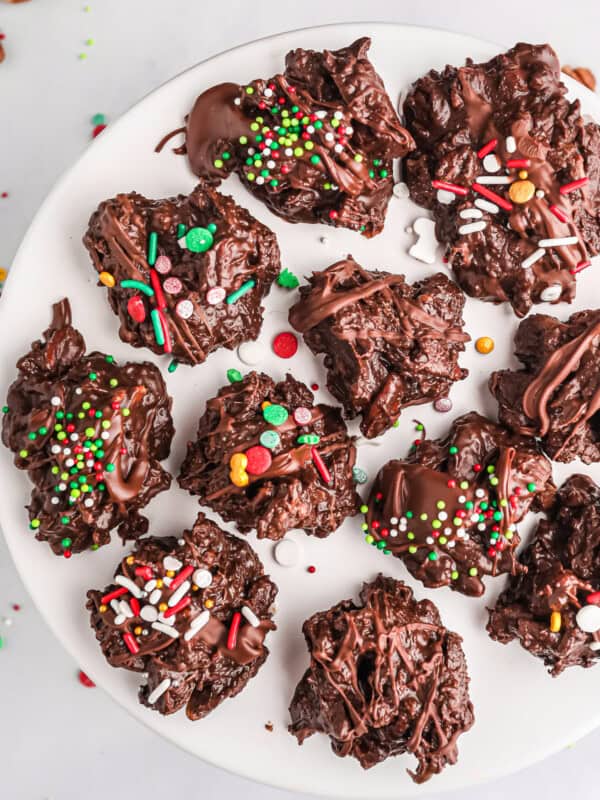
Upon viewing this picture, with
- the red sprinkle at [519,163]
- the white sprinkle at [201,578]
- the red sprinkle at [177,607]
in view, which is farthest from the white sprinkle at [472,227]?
the red sprinkle at [177,607]

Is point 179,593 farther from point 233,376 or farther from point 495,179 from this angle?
point 495,179

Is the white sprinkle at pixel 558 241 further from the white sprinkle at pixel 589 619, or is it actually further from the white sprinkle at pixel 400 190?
the white sprinkle at pixel 589 619

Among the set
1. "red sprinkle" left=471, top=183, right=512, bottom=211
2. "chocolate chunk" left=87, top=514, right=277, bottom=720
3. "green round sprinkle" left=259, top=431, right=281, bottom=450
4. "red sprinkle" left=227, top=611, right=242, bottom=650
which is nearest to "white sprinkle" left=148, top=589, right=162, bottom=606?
"chocolate chunk" left=87, top=514, right=277, bottom=720

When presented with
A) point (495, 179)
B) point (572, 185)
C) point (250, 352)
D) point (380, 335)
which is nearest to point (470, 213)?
point (495, 179)

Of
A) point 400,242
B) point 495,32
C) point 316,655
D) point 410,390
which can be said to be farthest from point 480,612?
point 495,32

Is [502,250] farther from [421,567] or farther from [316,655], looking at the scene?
[316,655]

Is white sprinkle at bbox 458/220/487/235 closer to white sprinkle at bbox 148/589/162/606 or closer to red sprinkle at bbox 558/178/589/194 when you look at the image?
red sprinkle at bbox 558/178/589/194
